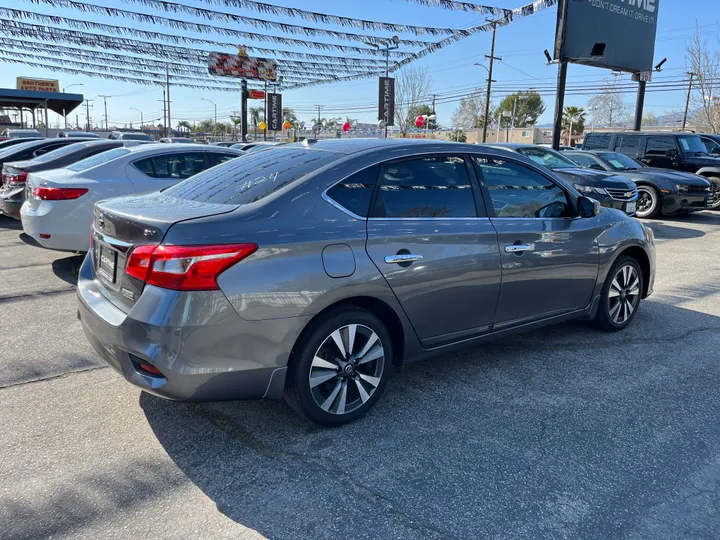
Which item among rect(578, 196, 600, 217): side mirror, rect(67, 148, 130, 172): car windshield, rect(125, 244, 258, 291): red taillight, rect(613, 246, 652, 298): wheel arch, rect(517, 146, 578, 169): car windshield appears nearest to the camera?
rect(125, 244, 258, 291): red taillight

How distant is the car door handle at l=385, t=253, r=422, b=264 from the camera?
3.35 metres

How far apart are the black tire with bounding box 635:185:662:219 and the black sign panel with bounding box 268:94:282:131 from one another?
34657 millimetres

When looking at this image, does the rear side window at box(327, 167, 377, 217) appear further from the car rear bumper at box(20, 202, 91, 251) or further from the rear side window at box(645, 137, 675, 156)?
the rear side window at box(645, 137, 675, 156)

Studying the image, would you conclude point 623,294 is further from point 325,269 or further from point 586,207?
point 325,269

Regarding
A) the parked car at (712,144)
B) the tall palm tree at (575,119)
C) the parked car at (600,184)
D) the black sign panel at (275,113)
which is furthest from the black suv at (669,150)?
the tall palm tree at (575,119)

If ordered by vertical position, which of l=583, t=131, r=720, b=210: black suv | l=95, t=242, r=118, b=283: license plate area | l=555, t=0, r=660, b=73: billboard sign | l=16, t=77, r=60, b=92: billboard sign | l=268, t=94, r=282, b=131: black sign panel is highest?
l=16, t=77, r=60, b=92: billboard sign

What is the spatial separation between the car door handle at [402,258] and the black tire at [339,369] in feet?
1.12

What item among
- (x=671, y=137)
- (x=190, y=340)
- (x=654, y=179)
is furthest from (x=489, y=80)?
(x=190, y=340)

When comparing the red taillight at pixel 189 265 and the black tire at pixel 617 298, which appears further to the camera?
the black tire at pixel 617 298

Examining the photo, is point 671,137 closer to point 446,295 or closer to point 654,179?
point 654,179

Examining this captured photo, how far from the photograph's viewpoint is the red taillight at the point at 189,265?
9.06ft

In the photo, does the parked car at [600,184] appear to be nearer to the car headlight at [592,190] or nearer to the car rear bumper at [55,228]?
the car headlight at [592,190]

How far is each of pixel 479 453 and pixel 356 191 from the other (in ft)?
5.46

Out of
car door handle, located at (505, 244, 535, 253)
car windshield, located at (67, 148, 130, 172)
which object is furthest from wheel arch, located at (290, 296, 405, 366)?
car windshield, located at (67, 148, 130, 172)
